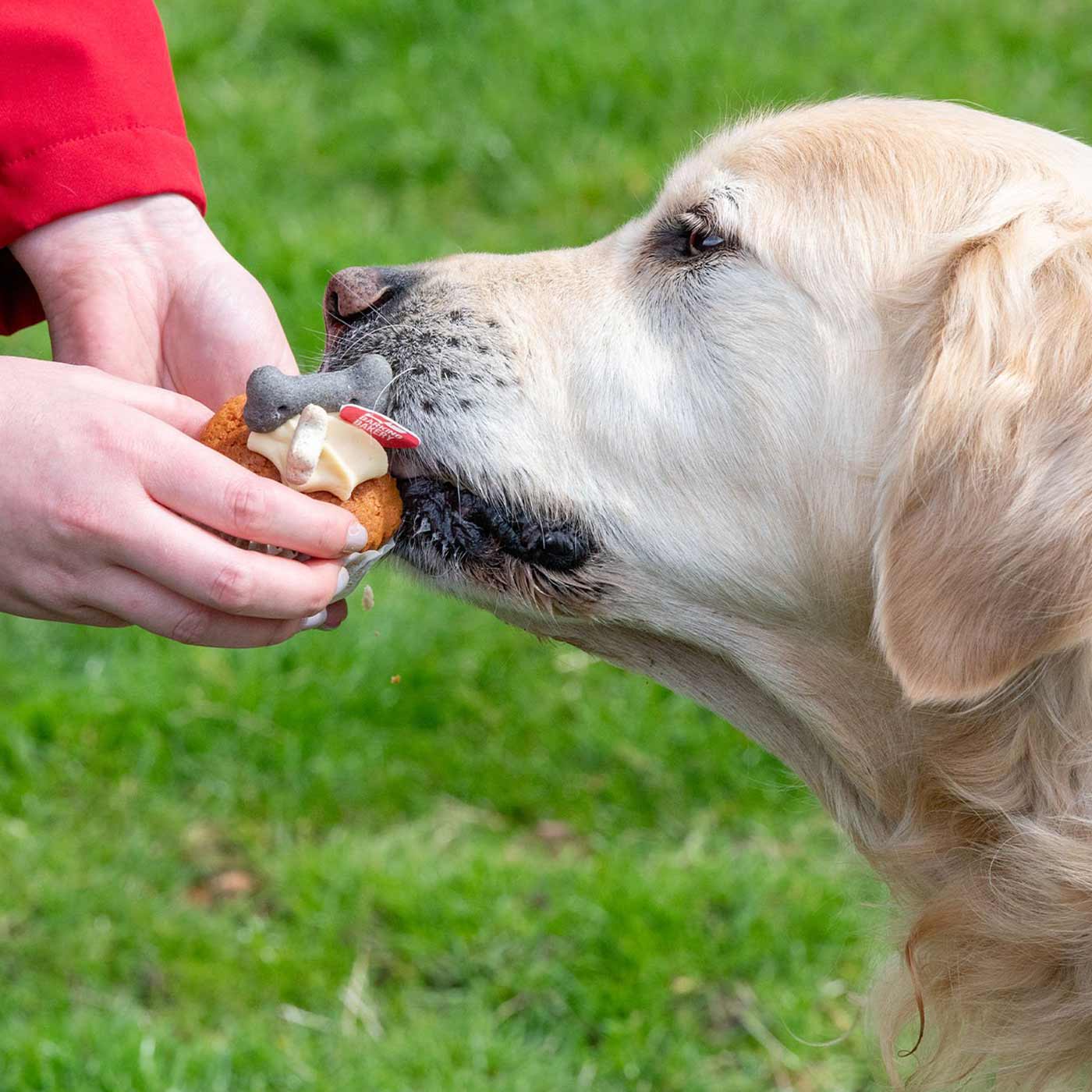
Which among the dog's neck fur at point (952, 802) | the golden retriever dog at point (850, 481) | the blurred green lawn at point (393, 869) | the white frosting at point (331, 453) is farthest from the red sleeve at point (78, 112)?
the blurred green lawn at point (393, 869)

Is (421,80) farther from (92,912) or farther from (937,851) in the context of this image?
(937,851)

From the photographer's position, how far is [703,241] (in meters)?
2.43

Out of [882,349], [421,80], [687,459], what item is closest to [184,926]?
[687,459]

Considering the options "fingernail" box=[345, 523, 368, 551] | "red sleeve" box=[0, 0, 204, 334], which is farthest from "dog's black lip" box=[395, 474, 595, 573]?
"red sleeve" box=[0, 0, 204, 334]

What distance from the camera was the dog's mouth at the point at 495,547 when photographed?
2301 millimetres

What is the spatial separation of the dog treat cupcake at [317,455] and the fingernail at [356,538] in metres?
0.07

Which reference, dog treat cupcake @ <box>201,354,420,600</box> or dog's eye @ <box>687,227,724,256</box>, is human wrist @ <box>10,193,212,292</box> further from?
dog's eye @ <box>687,227,724,256</box>

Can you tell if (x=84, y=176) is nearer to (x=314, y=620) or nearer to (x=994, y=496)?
(x=314, y=620)

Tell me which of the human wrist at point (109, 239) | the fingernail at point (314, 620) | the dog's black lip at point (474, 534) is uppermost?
the human wrist at point (109, 239)

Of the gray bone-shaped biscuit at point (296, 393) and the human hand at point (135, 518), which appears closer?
the human hand at point (135, 518)

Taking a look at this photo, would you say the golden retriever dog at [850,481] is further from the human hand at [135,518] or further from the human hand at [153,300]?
the human hand at [135,518]

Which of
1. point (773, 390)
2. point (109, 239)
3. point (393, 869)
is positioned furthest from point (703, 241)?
point (393, 869)

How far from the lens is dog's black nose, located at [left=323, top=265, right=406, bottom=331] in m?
2.52

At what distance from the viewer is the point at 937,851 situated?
7.51 feet
